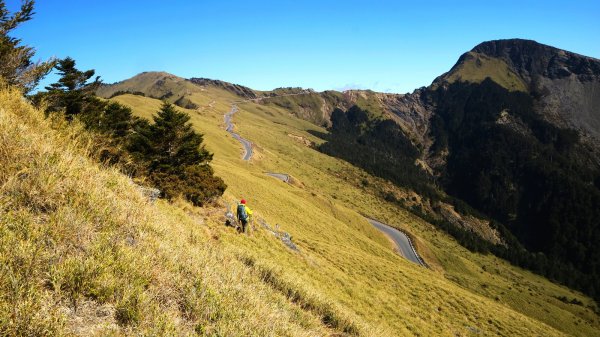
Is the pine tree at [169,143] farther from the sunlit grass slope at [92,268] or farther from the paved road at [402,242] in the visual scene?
the paved road at [402,242]

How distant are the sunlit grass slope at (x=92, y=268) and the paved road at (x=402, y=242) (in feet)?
212

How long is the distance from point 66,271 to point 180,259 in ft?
8.09

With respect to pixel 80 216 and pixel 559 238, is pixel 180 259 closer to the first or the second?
pixel 80 216

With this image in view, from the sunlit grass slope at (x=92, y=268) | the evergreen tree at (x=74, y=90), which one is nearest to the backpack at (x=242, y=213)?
the sunlit grass slope at (x=92, y=268)

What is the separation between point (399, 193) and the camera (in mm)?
162500

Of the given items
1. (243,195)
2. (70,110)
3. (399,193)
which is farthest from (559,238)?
(70,110)

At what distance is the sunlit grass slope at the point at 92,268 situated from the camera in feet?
13.5

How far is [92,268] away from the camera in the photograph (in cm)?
475

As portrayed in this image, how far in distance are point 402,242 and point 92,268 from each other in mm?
75862

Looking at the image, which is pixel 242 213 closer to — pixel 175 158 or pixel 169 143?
pixel 175 158

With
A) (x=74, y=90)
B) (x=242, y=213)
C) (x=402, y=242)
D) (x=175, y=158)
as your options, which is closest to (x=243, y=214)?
(x=242, y=213)

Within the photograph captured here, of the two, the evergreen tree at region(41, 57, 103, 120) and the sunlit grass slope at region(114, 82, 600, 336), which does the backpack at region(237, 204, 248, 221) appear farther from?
the evergreen tree at region(41, 57, 103, 120)

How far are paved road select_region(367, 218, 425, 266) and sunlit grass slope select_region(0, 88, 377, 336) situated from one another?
2542 inches

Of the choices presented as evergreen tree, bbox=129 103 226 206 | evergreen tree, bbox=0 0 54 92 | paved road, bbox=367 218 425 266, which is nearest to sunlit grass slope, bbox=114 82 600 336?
paved road, bbox=367 218 425 266
